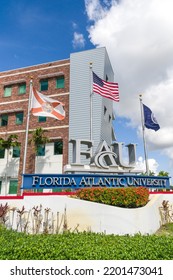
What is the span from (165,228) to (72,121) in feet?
50.5

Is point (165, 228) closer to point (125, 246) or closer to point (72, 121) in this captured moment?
point (125, 246)

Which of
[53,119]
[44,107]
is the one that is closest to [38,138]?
[53,119]

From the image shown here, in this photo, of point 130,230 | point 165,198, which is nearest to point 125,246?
point 130,230

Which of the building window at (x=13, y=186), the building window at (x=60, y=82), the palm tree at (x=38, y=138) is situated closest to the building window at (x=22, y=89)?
the building window at (x=60, y=82)

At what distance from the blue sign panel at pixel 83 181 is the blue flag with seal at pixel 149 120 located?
539 centimetres

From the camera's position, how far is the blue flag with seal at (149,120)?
784 inches

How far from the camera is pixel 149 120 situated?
20031 mm

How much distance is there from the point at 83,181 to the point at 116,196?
2.56 m

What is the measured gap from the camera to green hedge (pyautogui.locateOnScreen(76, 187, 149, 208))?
12.6 meters

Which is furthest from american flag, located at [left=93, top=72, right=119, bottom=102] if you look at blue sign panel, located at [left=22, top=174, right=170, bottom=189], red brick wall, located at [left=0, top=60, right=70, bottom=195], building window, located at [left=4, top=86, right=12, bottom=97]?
building window, located at [left=4, top=86, right=12, bottom=97]

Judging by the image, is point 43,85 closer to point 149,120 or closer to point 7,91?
point 7,91

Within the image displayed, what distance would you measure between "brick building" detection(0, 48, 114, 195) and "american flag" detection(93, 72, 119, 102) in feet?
20.0

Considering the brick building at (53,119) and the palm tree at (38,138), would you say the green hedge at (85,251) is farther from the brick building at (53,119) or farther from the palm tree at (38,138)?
the palm tree at (38,138)

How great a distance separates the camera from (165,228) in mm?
A: 13406
